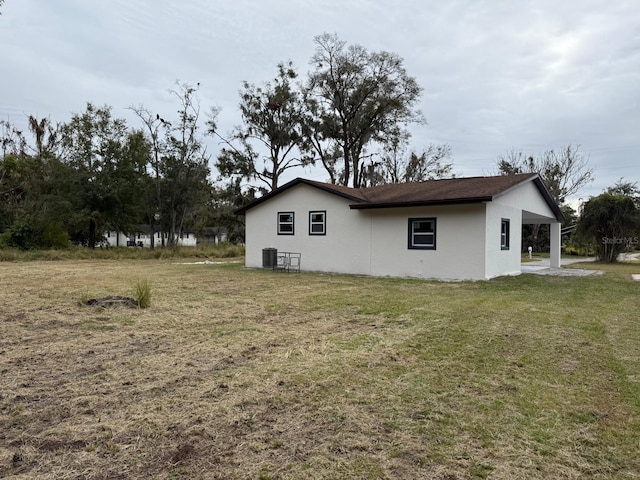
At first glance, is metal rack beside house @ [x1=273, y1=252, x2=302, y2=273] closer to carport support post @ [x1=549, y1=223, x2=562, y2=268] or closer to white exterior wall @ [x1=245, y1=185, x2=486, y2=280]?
white exterior wall @ [x1=245, y1=185, x2=486, y2=280]

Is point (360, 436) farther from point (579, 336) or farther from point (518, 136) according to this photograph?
point (518, 136)

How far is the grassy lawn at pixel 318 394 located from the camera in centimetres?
249

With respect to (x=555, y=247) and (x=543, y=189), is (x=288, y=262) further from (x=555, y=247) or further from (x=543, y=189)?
(x=555, y=247)

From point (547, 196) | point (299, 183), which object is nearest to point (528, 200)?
point (547, 196)

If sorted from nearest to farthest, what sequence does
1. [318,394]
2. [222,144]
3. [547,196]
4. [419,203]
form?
[318,394], [419,203], [547,196], [222,144]

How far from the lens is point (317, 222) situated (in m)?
15.8

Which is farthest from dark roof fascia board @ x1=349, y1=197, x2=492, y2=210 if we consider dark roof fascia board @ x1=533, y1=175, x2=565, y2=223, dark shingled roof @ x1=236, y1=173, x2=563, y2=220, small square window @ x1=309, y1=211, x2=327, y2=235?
dark roof fascia board @ x1=533, y1=175, x2=565, y2=223

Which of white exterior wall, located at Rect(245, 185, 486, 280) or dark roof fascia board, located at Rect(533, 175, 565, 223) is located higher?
dark roof fascia board, located at Rect(533, 175, 565, 223)

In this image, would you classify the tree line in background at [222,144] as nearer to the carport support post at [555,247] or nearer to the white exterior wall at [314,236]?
the white exterior wall at [314,236]

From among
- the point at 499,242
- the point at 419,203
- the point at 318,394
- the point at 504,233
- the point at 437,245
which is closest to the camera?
the point at 318,394

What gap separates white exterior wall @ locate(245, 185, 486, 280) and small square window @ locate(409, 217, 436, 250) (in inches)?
5.4

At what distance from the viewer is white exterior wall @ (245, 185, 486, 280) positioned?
1274 cm

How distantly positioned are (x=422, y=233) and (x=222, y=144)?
71.7 feet

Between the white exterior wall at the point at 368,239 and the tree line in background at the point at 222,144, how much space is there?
1423 centimetres
